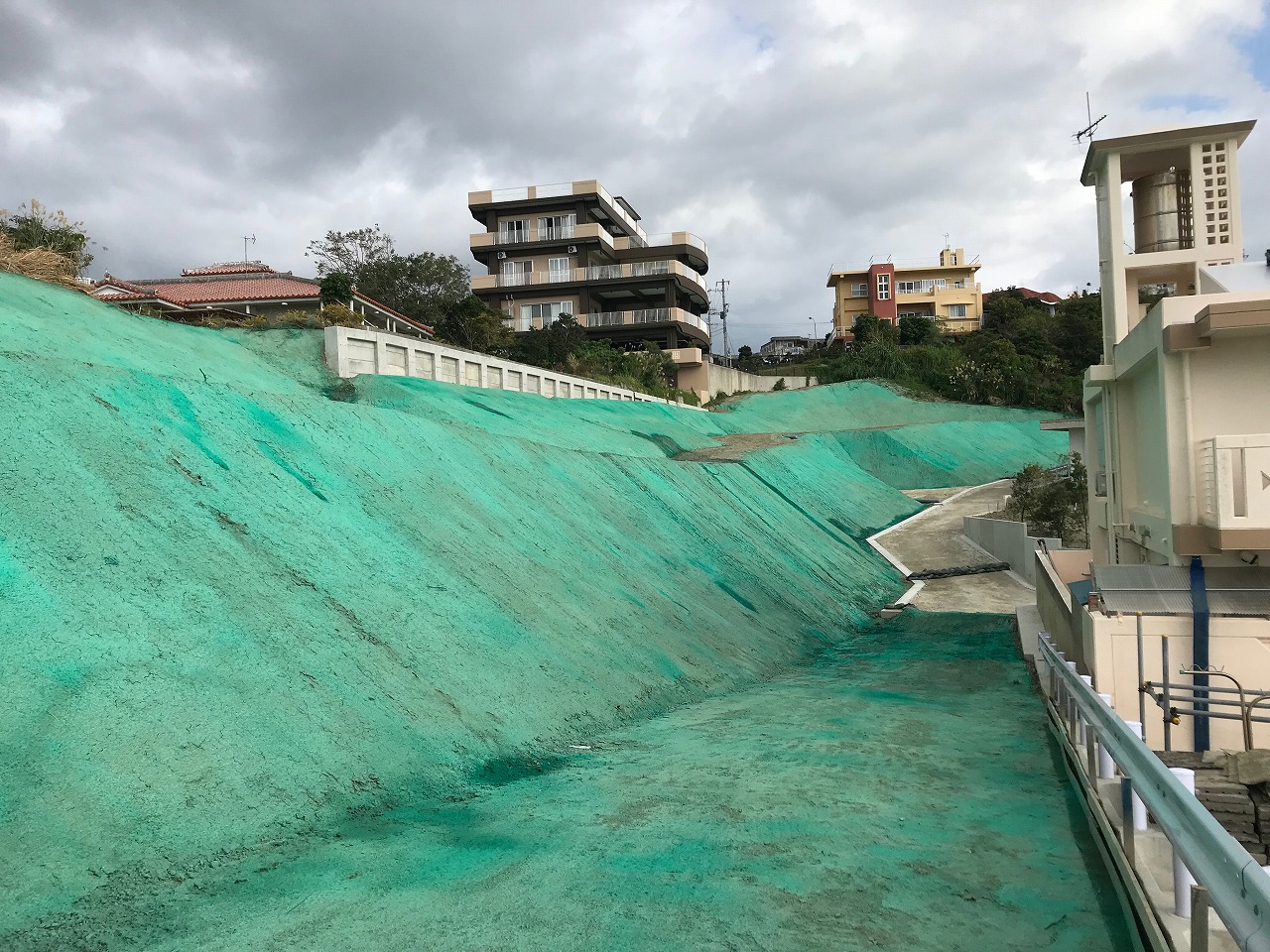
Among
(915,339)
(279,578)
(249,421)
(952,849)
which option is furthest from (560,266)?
(952,849)

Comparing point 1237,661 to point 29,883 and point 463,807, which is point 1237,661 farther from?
point 29,883

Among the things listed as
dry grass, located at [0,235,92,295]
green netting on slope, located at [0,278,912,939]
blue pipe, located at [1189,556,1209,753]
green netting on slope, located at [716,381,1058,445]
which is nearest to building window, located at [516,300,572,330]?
green netting on slope, located at [716,381,1058,445]

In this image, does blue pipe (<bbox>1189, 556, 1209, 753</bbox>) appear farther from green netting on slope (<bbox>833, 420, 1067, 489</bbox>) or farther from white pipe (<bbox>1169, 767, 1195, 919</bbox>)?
green netting on slope (<bbox>833, 420, 1067, 489</bbox>)

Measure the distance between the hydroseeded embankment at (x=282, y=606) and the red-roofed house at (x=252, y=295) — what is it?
11.1 meters

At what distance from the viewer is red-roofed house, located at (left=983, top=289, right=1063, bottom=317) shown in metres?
75.9

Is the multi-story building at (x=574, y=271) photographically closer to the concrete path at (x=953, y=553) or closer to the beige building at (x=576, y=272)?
the beige building at (x=576, y=272)

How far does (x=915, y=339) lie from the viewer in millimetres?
62938

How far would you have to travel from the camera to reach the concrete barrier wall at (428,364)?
1969 cm

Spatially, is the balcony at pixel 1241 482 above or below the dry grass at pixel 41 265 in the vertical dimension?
below

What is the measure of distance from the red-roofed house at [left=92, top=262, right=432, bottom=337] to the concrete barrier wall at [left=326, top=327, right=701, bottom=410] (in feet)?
14.2

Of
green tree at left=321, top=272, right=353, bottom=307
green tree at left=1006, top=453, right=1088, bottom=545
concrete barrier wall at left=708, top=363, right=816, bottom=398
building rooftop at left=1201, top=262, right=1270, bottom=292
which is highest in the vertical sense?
green tree at left=321, top=272, right=353, bottom=307

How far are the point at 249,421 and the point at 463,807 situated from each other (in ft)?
22.0

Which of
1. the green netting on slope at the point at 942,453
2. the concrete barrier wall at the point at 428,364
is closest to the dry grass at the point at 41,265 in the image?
the concrete barrier wall at the point at 428,364

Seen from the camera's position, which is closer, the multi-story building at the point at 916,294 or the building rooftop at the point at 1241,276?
the building rooftop at the point at 1241,276
